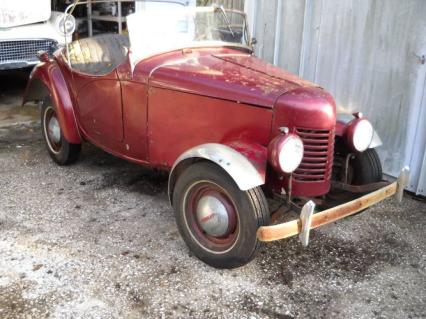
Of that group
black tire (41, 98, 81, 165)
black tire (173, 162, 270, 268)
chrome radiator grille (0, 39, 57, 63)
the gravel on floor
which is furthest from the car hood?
chrome radiator grille (0, 39, 57, 63)

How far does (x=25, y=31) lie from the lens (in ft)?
22.2

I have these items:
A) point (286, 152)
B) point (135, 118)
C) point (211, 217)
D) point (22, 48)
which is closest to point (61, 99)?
point (135, 118)

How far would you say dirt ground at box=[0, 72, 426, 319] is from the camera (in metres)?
2.71

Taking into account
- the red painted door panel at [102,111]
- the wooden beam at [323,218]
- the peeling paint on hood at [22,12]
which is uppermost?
the peeling paint on hood at [22,12]

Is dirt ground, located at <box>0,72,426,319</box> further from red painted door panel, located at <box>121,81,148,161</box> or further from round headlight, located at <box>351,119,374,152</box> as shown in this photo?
round headlight, located at <box>351,119,374,152</box>

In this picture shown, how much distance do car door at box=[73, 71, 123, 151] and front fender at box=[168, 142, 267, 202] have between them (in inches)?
40.5

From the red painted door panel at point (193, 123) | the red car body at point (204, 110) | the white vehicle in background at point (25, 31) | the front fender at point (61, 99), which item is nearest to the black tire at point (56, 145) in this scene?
the front fender at point (61, 99)

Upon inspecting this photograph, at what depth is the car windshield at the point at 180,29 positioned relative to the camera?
3494 millimetres

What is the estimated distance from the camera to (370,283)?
2982 mm

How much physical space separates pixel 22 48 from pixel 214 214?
519 cm

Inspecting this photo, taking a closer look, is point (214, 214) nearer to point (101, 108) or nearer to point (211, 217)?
point (211, 217)

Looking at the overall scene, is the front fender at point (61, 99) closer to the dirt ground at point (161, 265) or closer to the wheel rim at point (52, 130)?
the wheel rim at point (52, 130)

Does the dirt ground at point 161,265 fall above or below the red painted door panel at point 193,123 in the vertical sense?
below

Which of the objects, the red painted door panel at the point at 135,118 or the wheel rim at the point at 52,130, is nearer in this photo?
the red painted door panel at the point at 135,118
